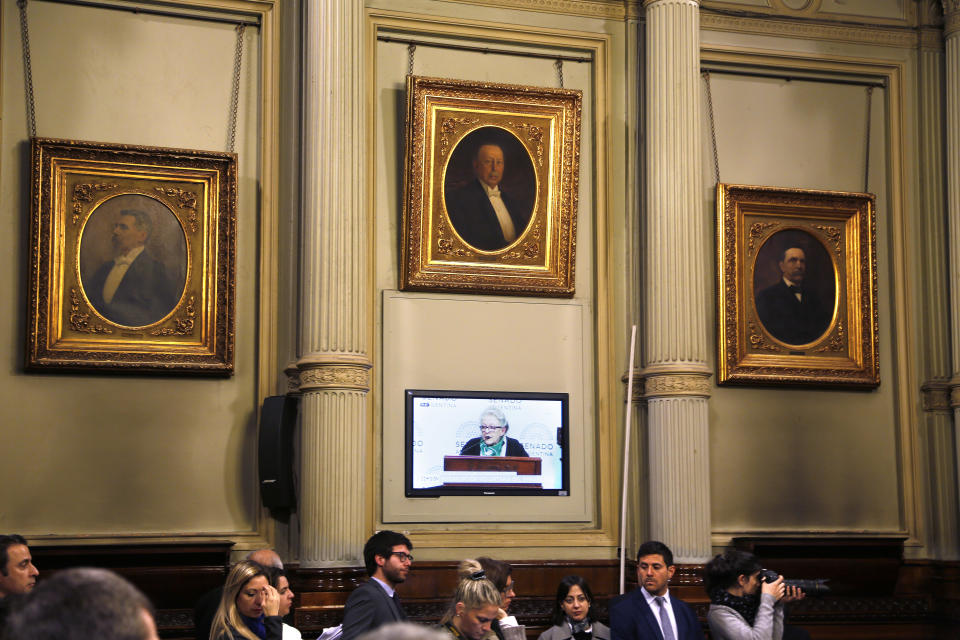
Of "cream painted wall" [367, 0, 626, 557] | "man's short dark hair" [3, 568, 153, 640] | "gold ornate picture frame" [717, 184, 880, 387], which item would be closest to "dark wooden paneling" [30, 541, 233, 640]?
"cream painted wall" [367, 0, 626, 557]

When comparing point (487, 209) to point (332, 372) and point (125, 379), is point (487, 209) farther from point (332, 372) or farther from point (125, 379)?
point (125, 379)

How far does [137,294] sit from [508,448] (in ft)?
9.34

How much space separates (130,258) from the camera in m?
8.73

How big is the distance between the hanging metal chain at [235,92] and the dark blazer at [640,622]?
171 inches

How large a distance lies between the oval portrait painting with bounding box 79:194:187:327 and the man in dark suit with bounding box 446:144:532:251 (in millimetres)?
2029

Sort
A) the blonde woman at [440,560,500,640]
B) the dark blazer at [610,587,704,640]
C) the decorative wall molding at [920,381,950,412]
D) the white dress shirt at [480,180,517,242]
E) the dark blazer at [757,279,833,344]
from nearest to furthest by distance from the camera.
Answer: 1. the blonde woman at [440,560,500,640]
2. the dark blazer at [610,587,704,640]
3. the white dress shirt at [480,180,517,242]
4. the dark blazer at [757,279,833,344]
5. the decorative wall molding at [920,381,950,412]

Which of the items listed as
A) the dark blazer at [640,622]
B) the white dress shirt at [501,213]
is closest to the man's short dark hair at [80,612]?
the dark blazer at [640,622]

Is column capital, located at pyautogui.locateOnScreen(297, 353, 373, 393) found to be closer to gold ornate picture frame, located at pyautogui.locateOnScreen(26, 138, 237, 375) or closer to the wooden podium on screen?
gold ornate picture frame, located at pyautogui.locateOnScreen(26, 138, 237, 375)

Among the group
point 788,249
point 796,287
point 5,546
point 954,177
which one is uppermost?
point 954,177

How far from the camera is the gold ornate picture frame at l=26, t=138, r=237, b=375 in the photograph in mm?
8461

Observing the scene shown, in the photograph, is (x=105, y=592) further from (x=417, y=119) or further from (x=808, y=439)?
(x=808, y=439)

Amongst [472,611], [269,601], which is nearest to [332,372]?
[472,611]

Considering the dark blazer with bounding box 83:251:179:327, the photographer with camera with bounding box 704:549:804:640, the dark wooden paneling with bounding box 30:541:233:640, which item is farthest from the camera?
the dark blazer with bounding box 83:251:179:327

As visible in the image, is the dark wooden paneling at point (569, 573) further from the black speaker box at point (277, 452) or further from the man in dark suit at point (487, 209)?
the man in dark suit at point (487, 209)
